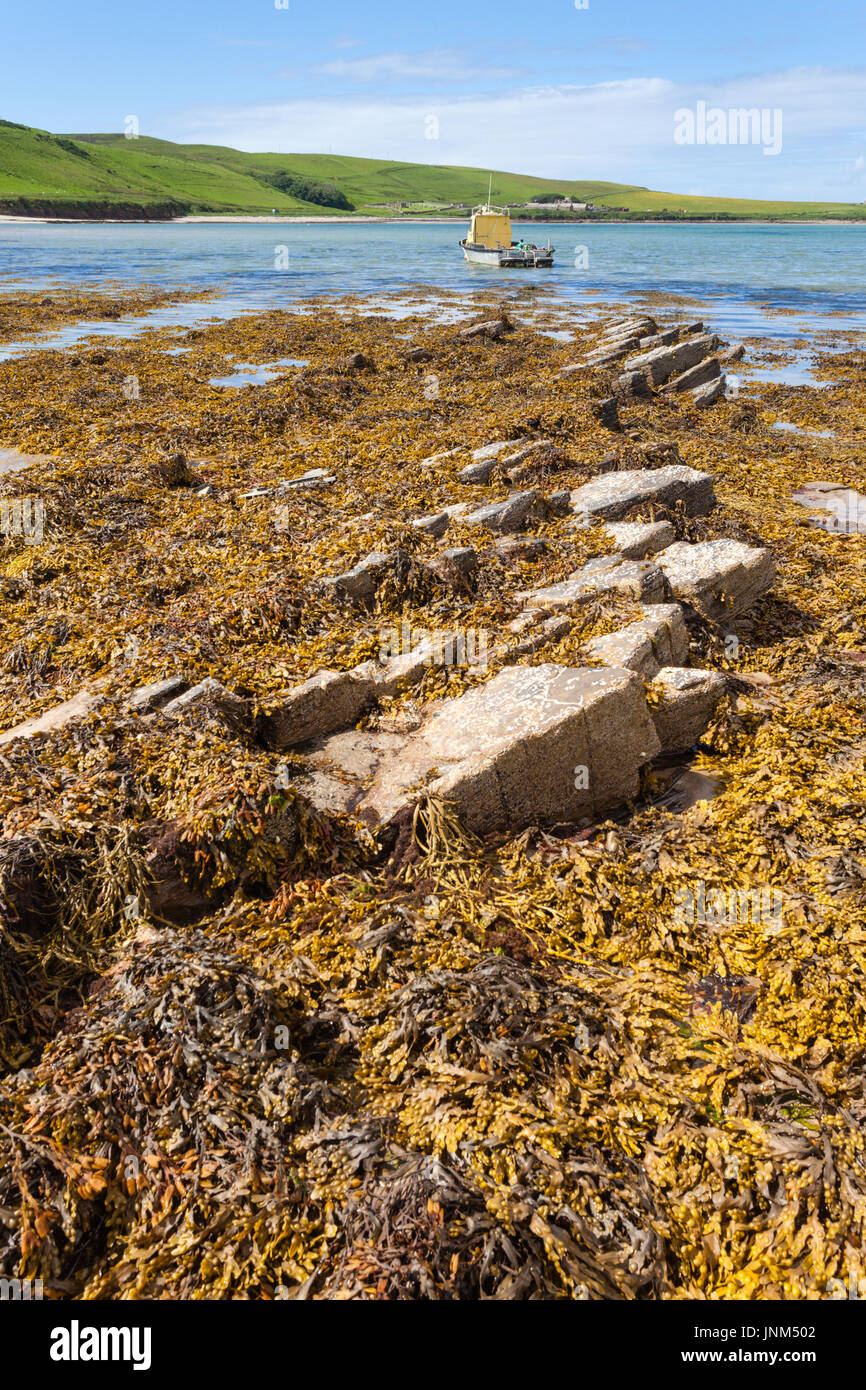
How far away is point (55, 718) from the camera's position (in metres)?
6.07

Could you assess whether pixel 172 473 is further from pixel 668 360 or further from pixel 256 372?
pixel 668 360

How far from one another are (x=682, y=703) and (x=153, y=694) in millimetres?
4521

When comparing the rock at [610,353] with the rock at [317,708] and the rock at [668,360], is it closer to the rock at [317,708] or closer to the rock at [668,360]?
the rock at [668,360]

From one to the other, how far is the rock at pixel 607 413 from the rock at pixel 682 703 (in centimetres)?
1090

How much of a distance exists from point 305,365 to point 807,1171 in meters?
24.1

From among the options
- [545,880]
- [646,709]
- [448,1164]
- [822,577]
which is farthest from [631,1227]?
[822,577]

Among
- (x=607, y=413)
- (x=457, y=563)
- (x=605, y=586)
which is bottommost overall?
(x=605, y=586)

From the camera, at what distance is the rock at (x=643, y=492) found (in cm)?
998

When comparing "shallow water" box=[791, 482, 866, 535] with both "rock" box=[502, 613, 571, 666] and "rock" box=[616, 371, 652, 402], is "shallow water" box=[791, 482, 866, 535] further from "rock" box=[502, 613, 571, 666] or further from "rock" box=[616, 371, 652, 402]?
"rock" box=[616, 371, 652, 402]

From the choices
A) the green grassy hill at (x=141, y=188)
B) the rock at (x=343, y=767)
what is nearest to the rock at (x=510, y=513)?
the rock at (x=343, y=767)

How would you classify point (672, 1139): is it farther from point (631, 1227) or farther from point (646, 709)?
point (646, 709)

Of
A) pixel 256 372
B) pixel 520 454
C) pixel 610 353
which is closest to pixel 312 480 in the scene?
pixel 520 454

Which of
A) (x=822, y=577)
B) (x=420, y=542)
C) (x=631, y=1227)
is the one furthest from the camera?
(x=822, y=577)

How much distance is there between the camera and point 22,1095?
367cm
